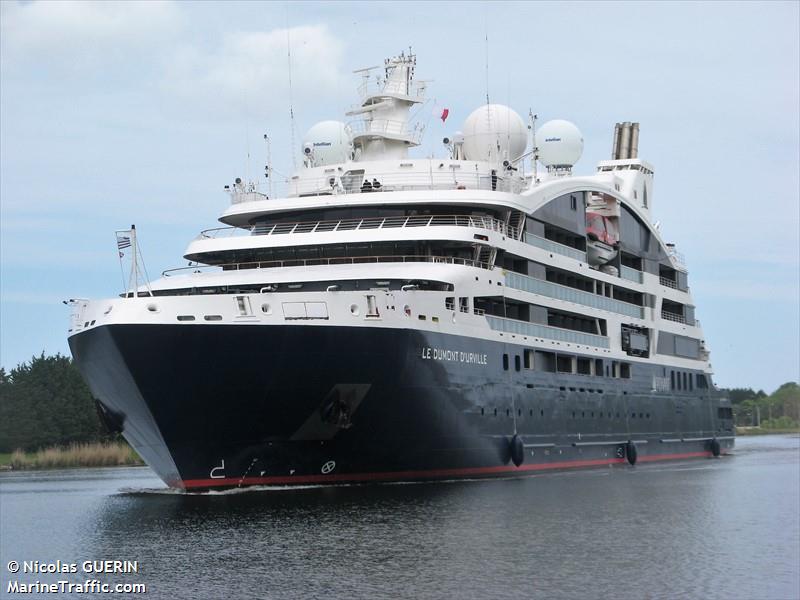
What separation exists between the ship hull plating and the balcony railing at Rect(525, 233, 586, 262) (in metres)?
5.55

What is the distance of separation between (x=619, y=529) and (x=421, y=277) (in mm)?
11623

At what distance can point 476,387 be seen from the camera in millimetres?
42094

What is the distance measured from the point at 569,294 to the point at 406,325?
542 inches

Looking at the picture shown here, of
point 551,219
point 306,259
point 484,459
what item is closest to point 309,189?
point 306,259

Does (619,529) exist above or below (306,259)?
below

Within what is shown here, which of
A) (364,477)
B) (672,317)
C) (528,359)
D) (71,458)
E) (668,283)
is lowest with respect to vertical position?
(364,477)

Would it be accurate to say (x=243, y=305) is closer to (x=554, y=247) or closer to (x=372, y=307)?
(x=372, y=307)

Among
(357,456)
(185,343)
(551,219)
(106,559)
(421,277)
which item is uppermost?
(551,219)

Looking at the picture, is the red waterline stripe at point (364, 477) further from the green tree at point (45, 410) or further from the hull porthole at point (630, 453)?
the green tree at point (45, 410)

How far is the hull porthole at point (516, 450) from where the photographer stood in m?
44.0

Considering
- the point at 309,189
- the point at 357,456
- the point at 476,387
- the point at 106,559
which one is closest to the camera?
the point at 106,559

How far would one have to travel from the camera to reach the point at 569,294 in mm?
50469

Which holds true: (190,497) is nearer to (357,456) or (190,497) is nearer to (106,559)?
(357,456)

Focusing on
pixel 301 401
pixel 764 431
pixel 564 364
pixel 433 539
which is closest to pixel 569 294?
pixel 564 364
